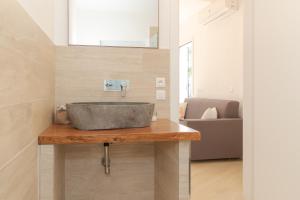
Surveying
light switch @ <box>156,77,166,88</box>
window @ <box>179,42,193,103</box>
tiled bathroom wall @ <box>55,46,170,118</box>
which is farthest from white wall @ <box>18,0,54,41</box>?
window @ <box>179,42,193,103</box>

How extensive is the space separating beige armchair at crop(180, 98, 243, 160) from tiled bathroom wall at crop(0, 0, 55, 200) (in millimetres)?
2691

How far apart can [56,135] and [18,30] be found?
0.48 metres

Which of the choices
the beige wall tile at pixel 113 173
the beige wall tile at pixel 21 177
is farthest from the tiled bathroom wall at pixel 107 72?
the beige wall tile at pixel 21 177

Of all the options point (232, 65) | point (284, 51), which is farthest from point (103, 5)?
point (232, 65)

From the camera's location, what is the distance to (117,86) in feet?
5.70

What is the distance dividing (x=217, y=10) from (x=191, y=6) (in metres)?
0.76

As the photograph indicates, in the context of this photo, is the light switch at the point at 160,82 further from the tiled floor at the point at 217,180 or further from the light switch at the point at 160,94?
the tiled floor at the point at 217,180

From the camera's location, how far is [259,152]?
221cm

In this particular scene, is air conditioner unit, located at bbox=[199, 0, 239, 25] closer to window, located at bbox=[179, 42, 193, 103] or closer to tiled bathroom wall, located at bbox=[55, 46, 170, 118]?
window, located at bbox=[179, 42, 193, 103]

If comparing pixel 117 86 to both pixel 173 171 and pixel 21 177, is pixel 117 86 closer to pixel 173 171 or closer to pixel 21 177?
pixel 173 171

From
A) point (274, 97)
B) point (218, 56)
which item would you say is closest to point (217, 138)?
point (218, 56)

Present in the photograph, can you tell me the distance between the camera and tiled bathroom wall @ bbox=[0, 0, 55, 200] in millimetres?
697

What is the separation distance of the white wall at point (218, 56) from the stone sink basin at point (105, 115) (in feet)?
9.93

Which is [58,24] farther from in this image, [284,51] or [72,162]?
[284,51]
